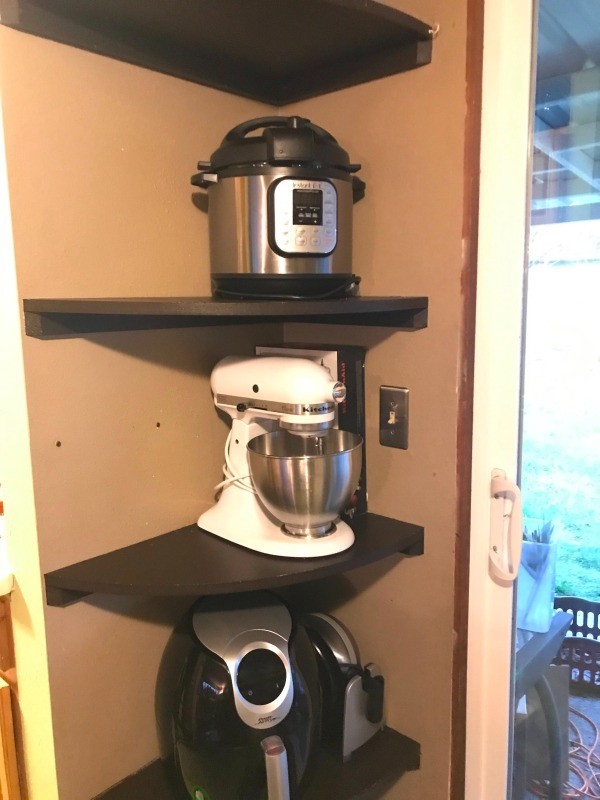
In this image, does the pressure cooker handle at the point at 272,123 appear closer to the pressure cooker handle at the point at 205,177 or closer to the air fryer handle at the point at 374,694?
the pressure cooker handle at the point at 205,177

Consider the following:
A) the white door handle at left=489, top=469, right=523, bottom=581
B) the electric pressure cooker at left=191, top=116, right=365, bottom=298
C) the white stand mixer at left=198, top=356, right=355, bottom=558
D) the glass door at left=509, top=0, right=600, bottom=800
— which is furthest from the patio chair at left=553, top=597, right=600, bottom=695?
the electric pressure cooker at left=191, top=116, right=365, bottom=298

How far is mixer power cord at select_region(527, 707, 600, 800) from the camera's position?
3.95 feet

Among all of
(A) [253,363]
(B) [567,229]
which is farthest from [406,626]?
(B) [567,229]

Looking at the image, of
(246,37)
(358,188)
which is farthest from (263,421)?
(246,37)

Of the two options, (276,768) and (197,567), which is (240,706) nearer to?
(276,768)

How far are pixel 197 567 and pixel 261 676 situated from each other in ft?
0.65

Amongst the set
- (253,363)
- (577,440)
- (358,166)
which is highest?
(358,166)

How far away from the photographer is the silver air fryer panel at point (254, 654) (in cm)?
100

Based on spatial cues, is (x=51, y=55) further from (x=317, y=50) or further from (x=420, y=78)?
(x=420, y=78)

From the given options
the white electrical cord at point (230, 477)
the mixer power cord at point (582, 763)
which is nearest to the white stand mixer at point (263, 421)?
the white electrical cord at point (230, 477)

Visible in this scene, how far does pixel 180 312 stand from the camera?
845 mm

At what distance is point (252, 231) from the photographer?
3.17 feet

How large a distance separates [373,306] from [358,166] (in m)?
→ 0.23

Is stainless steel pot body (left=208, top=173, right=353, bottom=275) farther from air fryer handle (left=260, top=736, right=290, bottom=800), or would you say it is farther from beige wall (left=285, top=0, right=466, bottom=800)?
air fryer handle (left=260, top=736, right=290, bottom=800)
